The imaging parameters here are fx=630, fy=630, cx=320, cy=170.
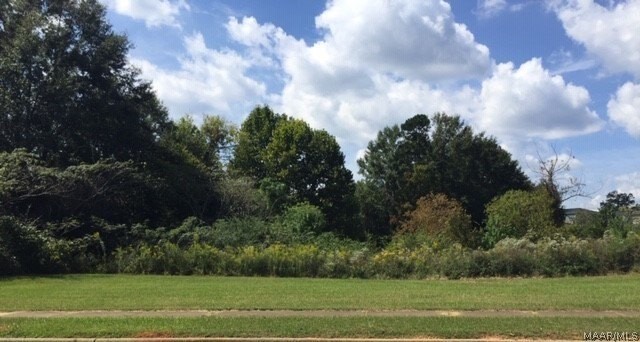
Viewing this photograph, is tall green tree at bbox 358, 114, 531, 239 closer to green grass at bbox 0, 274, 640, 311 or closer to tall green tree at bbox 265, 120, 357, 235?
tall green tree at bbox 265, 120, 357, 235

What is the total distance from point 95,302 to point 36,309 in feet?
4.18

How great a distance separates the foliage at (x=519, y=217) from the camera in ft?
102

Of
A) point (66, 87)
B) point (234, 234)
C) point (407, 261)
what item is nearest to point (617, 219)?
point (407, 261)

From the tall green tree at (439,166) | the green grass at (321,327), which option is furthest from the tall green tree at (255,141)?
the green grass at (321,327)

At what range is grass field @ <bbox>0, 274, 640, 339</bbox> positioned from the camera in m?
10.5

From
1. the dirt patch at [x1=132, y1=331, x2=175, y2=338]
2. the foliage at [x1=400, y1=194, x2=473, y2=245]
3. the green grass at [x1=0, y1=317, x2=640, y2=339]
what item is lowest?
the dirt patch at [x1=132, y1=331, x2=175, y2=338]

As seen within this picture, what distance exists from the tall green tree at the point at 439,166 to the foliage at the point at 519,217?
82.8 feet

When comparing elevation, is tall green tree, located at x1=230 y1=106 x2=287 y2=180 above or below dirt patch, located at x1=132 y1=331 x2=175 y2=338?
above

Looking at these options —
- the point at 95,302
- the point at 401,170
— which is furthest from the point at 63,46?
the point at 401,170

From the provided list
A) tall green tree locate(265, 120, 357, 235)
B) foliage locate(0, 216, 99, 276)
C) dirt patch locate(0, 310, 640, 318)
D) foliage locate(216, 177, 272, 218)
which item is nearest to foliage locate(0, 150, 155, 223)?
foliage locate(0, 216, 99, 276)

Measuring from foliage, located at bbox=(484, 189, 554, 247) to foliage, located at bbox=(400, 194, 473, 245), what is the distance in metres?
1.28

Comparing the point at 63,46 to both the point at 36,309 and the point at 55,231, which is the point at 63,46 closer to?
the point at 55,231

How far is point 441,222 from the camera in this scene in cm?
3556

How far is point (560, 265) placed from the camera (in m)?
22.7
